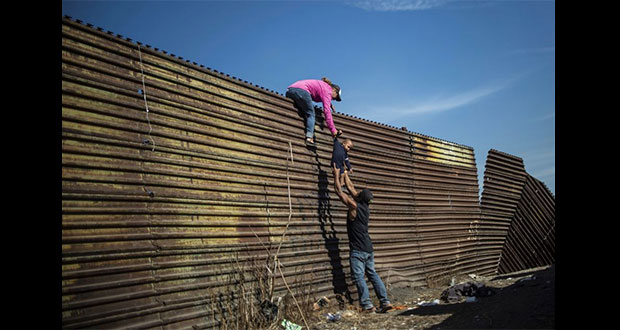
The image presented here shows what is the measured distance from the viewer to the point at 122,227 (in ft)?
14.2

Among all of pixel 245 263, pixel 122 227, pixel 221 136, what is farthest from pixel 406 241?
pixel 122 227

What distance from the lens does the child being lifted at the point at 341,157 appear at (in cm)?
710

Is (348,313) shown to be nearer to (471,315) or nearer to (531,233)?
(471,315)

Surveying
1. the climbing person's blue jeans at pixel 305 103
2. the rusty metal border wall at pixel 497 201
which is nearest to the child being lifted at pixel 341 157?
the climbing person's blue jeans at pixel 305 103

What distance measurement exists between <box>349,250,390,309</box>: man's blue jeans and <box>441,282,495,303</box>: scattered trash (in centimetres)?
132

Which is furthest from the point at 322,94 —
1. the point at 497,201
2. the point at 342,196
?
the point at 497,201

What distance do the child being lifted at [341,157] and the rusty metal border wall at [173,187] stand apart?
0.23 metres

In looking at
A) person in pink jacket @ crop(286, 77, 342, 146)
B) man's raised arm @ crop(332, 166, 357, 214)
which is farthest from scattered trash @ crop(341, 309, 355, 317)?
person in pink jacket @ crop(286, 77, 342, 146)

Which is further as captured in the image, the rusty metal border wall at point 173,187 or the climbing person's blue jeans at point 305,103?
the climbing person's blue jeans at point 305,103

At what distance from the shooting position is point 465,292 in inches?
288

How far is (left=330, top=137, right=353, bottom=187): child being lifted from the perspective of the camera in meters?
7.10

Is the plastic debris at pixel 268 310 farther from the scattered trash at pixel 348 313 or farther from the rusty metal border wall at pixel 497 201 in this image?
the rusty metal border wall at pixel 497 201
